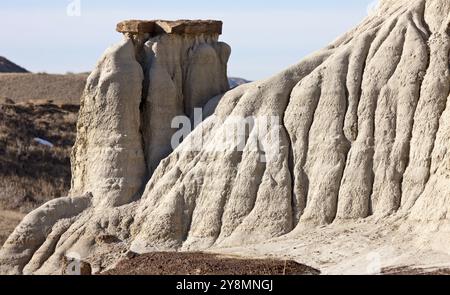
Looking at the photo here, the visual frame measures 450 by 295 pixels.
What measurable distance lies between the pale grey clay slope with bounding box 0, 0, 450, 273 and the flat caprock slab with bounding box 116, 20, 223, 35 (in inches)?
8.9

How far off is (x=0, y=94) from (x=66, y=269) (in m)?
53.9

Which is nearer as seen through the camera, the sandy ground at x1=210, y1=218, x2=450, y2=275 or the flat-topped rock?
the sandy ground at x1=210, y1=218, x2=450, y2=275

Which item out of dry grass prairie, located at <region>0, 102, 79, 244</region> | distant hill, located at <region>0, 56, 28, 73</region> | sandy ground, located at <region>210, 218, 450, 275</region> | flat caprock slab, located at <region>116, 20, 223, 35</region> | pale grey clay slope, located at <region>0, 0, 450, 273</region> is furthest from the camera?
distant hill, located at <region>0, 56, 28, 73</region>

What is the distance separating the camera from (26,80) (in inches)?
3324

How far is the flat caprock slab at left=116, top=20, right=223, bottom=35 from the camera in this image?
32.1 meters

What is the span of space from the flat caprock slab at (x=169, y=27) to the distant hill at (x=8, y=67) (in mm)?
83811

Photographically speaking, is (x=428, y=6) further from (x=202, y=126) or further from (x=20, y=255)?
(x=20, y=255)

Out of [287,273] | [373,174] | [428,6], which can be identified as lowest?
[287,273]

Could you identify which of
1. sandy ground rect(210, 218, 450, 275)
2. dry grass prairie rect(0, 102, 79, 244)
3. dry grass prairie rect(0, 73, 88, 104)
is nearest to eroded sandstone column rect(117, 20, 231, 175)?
sandy ground rect(210, 218, 450, 275)

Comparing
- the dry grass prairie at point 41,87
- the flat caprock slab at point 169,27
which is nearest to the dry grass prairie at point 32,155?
the dry grass prairie at point 41,87

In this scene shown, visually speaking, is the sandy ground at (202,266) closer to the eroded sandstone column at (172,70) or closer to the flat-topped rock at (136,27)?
the eroded sandstone column at (172,70)

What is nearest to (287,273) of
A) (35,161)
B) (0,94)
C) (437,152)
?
(437,152)

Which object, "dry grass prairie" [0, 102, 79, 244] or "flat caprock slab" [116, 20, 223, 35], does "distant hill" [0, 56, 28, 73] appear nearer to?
"dry grass prairie" [0, 102, 79, 244]

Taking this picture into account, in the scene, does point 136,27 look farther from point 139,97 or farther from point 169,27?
point 139,97
